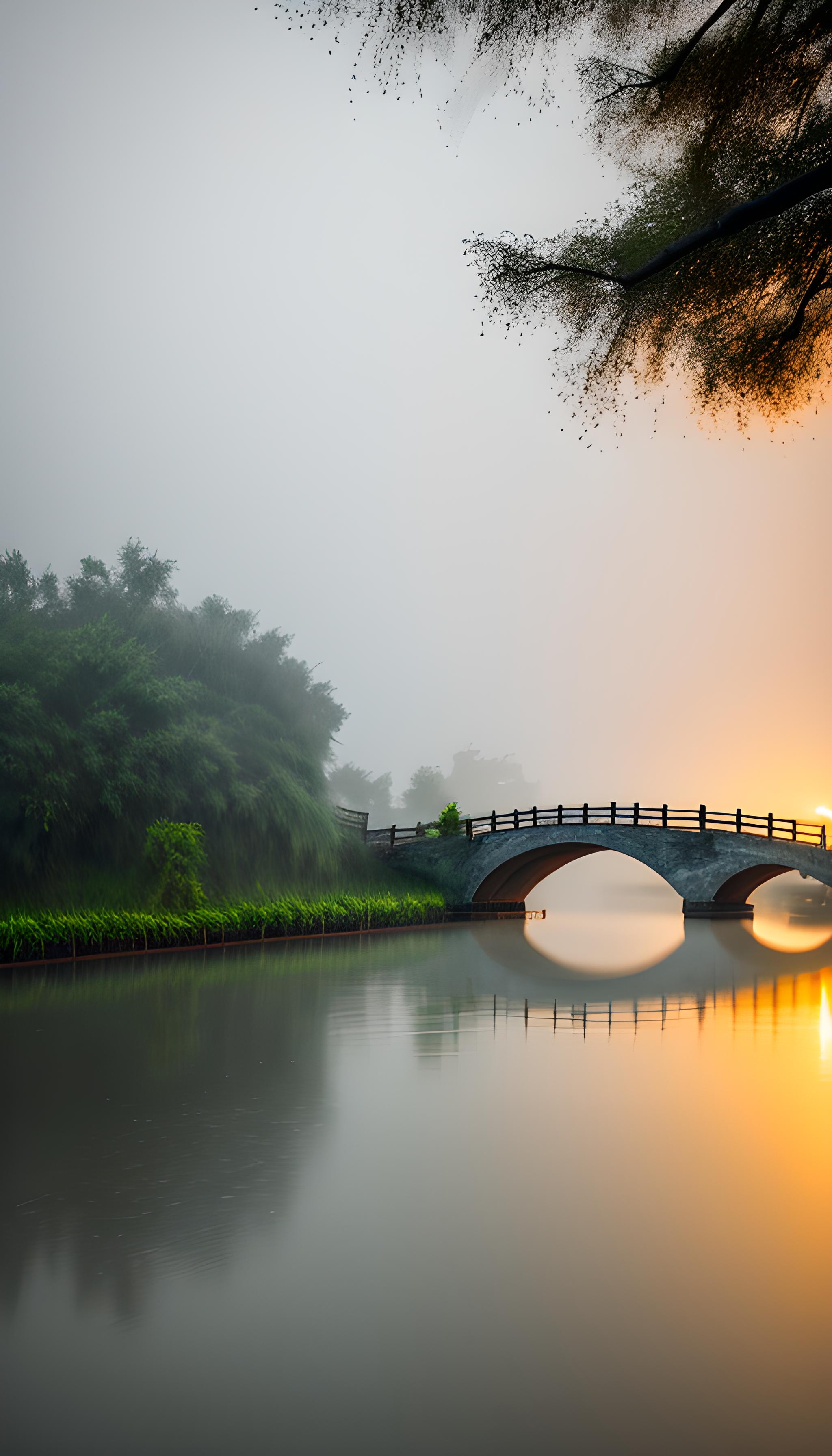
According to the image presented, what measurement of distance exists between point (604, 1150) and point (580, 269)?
6752 mm

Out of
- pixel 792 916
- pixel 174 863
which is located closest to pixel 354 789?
pixel 792 916

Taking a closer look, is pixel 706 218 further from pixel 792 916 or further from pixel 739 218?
pixel 792 916

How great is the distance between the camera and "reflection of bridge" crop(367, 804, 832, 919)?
1308 inches

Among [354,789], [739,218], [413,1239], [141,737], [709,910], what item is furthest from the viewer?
[354,789]

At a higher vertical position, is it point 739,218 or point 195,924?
point 739,218

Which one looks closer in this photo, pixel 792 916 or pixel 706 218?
pixel 706 218

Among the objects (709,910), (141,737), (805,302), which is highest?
(805,302)

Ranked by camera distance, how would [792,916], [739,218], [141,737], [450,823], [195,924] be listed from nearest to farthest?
[739,218]
[195,924]
[141,737]
[450,823]
[792,916]

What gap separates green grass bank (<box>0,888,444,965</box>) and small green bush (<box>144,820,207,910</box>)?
338 millimetres

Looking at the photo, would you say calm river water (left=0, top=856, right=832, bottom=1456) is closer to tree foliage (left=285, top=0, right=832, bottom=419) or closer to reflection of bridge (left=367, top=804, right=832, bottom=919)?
tree foliage (left=285, top=0, right=832, bottom=419)

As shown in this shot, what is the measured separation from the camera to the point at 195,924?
2256 centimetres

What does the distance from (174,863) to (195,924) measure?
1.43 meters

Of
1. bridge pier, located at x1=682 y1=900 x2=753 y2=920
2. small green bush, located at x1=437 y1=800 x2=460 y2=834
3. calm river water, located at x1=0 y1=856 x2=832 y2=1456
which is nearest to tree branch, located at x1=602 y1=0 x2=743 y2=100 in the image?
calm river water, located at x1=0 y1=856 x2=832 y2=1456

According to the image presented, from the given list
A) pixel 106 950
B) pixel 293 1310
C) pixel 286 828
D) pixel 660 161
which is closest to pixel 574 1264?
A: pixel 293 1310
